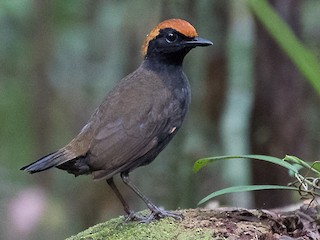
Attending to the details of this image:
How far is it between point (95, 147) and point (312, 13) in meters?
4.74

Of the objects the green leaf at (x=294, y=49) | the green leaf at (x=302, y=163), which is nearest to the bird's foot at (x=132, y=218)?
the green leaf at (x=302, y=163)

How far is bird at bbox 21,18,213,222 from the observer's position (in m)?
3.72

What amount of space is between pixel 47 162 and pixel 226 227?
104 cm

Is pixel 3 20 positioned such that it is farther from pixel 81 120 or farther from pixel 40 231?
pixel 40 231

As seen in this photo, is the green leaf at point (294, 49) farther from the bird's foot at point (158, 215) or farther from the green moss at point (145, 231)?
the bird's foot at point (158, 215)

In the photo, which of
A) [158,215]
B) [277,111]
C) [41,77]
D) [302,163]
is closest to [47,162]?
[158,215]

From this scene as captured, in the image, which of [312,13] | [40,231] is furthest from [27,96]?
[312,13]

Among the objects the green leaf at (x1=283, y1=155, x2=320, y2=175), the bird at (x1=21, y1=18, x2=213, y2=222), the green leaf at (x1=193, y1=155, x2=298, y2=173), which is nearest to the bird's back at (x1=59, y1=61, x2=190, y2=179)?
the bird at (x1=21, y1=18, x2=213, y2=222)

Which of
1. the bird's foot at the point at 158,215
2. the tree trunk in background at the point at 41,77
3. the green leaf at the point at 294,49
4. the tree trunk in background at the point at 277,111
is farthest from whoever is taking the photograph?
the tree trunk in background at the point at 41,77

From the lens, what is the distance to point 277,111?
630 cm

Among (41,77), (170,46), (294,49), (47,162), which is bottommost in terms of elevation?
(47,162)

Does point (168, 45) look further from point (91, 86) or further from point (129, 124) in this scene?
point (91, 86)

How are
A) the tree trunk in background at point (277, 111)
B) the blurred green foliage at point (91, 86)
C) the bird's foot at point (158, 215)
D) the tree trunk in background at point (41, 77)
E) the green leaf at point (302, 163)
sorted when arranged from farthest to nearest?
the tree trunk in background at point (41, 77) → the blurred green foliage at point (91, 86) → the tree trunk in background at point (277, 111) → the bird's foot at point (158, 215) → the green leaf at point (302, 163)

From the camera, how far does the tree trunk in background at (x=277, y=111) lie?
20.6 ft
